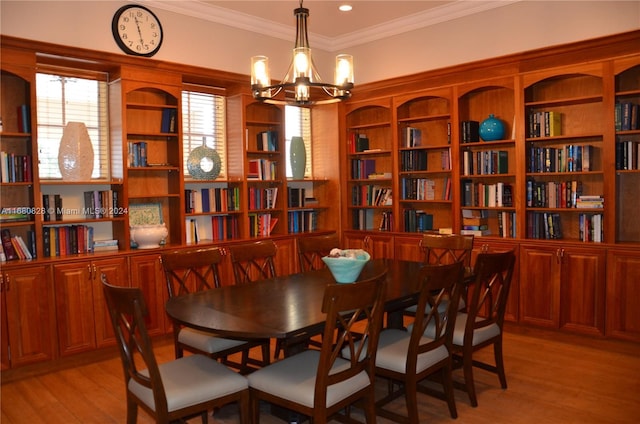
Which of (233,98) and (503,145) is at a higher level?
(233,98)

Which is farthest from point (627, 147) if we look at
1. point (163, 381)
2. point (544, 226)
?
A: point (163, 381)

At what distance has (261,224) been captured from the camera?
5.59 meters

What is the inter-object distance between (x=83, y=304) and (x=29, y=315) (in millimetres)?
386

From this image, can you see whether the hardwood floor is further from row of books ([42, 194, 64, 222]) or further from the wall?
the wall

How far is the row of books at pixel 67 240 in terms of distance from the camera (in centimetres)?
414

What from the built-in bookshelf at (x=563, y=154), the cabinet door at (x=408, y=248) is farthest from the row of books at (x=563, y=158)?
the cabinet door at (x=408, y=248)

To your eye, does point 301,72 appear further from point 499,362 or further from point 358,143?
point 358,143

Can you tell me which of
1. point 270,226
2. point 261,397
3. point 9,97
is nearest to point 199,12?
point 9,97

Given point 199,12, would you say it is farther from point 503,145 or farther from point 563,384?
point 563,384

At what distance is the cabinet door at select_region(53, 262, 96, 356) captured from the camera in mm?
4027

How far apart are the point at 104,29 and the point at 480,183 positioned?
12.5ft

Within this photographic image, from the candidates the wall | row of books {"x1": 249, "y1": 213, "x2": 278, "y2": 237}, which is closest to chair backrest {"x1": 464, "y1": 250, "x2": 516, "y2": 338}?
the wall

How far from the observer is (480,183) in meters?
5.29

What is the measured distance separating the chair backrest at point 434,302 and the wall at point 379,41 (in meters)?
2.85
